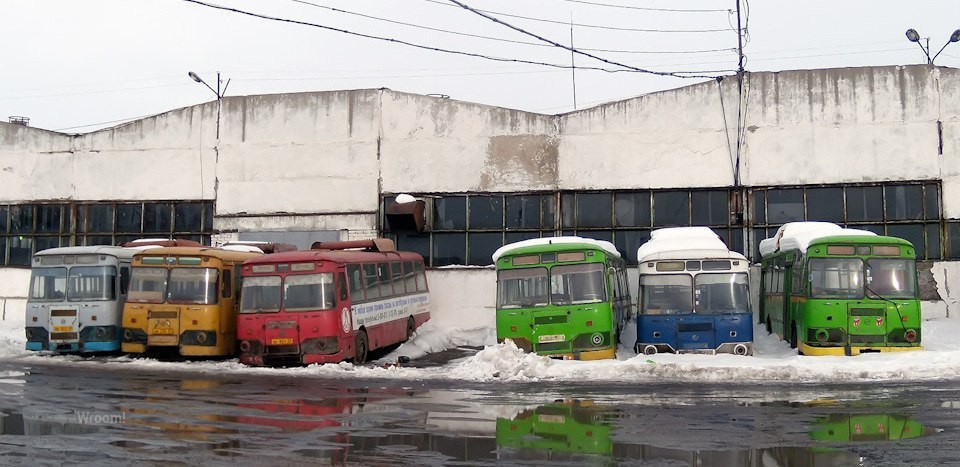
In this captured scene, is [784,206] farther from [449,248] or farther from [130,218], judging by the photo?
[130,218]

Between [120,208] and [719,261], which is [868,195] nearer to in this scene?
[719,261]

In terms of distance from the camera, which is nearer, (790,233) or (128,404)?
(128,404)

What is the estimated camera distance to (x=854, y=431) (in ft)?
34.8

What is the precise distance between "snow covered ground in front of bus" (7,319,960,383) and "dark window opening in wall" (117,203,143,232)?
10.3 metres

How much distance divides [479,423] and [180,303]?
12.5 m

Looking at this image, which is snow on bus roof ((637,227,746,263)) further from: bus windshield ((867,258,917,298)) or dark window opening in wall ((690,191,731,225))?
dark window opening in wall ((690,191,731,225))

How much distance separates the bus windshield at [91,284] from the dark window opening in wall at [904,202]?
2181 centimetres

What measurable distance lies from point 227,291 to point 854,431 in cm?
1578

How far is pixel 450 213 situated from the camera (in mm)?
30250

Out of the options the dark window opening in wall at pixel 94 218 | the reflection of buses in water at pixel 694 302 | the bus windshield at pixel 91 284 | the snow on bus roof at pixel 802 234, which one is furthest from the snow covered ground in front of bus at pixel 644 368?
the dark window opening in wall at pixel 94 218

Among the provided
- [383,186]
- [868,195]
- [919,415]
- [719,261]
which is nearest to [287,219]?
[383,186]

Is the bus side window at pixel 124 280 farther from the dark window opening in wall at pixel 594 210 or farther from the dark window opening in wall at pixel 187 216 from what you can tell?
the dark window opening in wall at pixel 594 210

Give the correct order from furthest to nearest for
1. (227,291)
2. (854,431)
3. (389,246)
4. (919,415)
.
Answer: (389,246) < (227,291) < (919,415) < (854,431)

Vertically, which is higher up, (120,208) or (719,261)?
(120,208)
